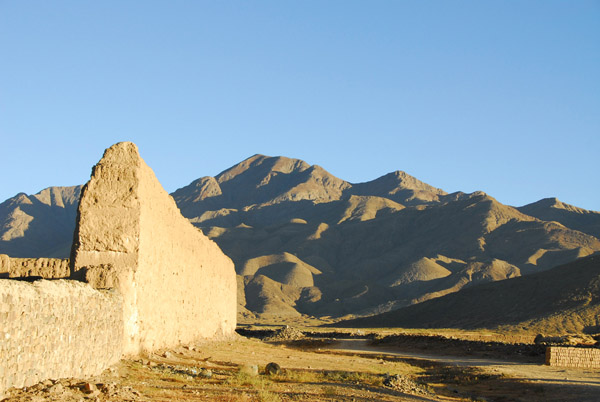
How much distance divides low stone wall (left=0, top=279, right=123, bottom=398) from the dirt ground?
9.7 inches

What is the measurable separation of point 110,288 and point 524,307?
150ft

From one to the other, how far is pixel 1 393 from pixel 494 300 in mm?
53672

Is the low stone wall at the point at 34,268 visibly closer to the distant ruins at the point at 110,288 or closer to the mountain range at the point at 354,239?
the distant ruins at the point at 110,288

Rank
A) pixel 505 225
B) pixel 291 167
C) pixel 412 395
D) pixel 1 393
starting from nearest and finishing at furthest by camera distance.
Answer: pixel 1 393 < pixel 412 395 < pixel 505 225 < pixel 291 167

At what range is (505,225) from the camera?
100 metres

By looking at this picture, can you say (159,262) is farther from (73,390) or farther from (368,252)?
(368,252)

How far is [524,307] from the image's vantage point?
5350cm

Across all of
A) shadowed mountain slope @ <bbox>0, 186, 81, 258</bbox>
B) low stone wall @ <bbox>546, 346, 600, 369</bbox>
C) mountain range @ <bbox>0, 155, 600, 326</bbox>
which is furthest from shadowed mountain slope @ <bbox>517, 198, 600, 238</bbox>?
low stone wall @ <bbox>546, 346, 600, 369</bbox>

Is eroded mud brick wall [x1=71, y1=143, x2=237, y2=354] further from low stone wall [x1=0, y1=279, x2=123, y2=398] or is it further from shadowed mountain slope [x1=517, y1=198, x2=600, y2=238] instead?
shadowed mountain slope [x1=517, y1=198, x2=600, y2=238]

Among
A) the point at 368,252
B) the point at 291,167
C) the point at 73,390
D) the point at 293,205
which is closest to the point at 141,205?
the point at 73,390

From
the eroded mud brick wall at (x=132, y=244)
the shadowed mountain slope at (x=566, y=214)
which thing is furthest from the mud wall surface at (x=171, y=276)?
the shadowed mountain slope at (x=566, y=214)

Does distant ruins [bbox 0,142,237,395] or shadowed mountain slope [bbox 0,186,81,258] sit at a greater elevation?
shadowed mountain slope [bbox 0,186,81,258]

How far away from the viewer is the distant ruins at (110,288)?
9.02 meters

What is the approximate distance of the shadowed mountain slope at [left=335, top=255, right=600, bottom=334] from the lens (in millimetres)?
47200
